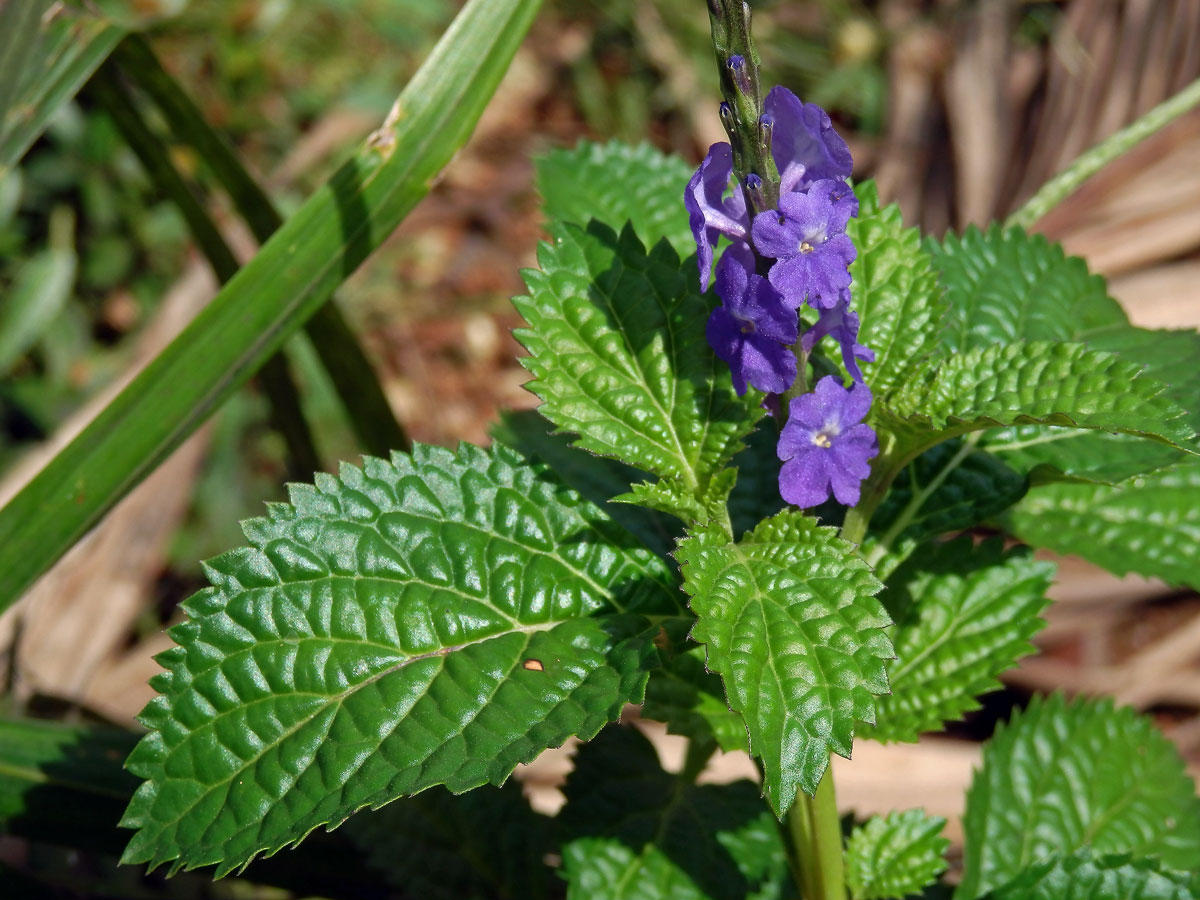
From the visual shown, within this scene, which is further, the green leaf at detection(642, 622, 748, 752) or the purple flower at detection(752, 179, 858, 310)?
the green leaf at detection(642, 622, 748, 752)

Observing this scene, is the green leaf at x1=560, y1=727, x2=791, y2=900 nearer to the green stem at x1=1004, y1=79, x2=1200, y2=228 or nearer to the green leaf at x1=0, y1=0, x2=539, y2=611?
the green leaf at x1=0, y1=0, x2=539, y2=611

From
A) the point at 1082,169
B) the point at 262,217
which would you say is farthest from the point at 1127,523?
the point at 262,217

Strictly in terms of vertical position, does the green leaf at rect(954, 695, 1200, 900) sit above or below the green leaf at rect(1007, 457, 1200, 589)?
below

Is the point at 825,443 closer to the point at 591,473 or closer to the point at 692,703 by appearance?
the point at 692,703

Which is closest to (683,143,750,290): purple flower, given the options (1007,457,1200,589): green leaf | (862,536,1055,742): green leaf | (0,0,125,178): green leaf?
(862,536,1055,742): green leaf

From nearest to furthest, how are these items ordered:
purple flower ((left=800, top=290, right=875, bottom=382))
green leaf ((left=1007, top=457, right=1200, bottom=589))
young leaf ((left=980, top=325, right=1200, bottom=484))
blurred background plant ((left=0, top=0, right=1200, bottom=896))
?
purple flower ((left=800, top=290, right=875, bottom=382)) < young leaf ((left=980, top=325, right=1200, bottom=484)) < green leaf ((left=1007, top=457, right=1200, bottom=589)) < blurred background plant ((left=0, top=0, right=1200, bottom=896))

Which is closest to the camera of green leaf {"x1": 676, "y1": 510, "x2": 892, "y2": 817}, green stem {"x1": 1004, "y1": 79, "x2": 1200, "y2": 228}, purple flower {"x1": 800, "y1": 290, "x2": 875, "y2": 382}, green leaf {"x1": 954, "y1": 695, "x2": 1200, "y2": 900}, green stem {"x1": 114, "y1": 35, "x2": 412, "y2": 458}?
green leaf {"x1": 676, "y1": 510, "x2": 892, "y2": 817}
